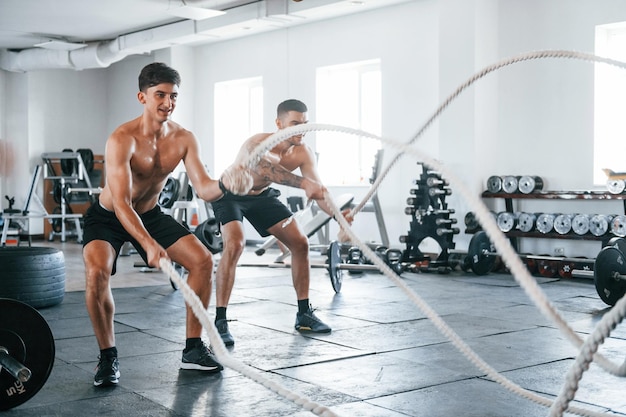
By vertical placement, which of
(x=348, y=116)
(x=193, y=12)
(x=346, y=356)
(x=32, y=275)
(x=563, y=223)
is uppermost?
(x=193, y=12)

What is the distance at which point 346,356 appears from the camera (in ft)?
12.0

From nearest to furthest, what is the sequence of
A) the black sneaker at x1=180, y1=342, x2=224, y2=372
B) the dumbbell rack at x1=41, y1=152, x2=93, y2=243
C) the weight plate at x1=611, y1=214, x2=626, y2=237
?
the black sneaker at x1=180, y1=342, x2=224, y2=372, the weight plate at x1=611, y1=214, x2=626, y2=237, the dumbbell rack at x1=41, y1=152, x2=93, y2=243

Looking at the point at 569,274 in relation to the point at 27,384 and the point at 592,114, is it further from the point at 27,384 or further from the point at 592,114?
the point at 27,384

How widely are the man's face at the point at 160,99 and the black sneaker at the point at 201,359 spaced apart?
1.04m

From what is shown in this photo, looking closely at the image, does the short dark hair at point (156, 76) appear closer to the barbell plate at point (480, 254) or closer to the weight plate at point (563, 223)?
the barbell plate at point (480, 254)

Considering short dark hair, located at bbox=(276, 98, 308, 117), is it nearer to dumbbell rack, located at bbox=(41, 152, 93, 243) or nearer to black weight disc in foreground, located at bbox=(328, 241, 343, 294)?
black weight disc in foreground, located at bbox=(328, 241, 343, 294)

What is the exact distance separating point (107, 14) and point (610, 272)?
7.30 metres

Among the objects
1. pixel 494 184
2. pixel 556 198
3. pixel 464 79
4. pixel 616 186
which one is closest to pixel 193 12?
pixel 464 79

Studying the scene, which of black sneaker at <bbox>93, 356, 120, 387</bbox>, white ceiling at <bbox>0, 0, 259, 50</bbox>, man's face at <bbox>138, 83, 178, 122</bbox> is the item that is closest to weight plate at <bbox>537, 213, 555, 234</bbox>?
white ceiling at <bbox>0, 0, 259, 50</bbox>

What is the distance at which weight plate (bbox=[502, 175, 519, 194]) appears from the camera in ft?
24.3

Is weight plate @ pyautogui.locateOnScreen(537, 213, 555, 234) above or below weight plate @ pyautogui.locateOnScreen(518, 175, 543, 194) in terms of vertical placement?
below

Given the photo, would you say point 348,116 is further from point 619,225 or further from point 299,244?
point 299,244

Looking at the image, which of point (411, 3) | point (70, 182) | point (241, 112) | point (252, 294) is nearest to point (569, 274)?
point (252, 294)

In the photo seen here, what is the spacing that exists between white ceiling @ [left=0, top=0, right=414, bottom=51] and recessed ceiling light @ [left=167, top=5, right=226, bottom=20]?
0.58 feet
